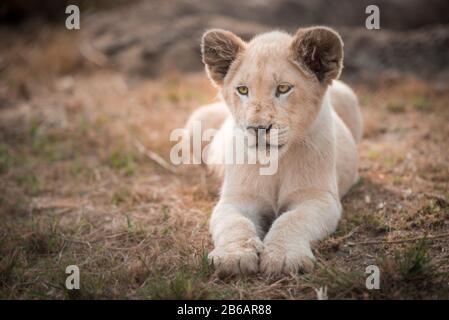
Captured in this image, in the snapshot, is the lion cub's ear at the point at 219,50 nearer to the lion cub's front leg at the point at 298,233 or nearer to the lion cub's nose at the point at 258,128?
the lion cub's nose at the point at 258,128

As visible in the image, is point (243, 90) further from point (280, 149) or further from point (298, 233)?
point (298, 233)

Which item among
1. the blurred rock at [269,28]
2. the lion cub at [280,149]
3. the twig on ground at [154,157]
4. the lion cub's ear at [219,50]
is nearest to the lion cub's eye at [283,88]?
the lion cub at [280,149]

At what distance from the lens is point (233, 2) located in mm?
11867

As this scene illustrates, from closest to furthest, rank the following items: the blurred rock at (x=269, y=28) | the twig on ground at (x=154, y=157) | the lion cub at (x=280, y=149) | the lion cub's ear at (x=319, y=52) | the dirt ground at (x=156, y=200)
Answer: the dirt ground at (x=156, y=200) → the lion cub at (x=280, y=149) → the lion cub's ear at (x=319, y=52) → the twig on ground at (x=154, y=157) → the blurred rock at (x=269, y=28)

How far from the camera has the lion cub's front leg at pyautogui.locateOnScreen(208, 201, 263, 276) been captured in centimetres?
362

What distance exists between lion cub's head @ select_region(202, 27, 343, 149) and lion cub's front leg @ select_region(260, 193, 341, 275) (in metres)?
0.55

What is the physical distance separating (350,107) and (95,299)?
3947 millimetres

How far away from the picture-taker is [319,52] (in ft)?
13.6

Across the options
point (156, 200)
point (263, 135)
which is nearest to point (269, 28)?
point (156, 200)

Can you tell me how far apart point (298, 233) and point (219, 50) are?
5.63ft

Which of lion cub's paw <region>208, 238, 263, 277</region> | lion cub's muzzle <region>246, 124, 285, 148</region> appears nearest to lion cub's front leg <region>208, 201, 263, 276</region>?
lion cub's paw <region>208, 238, 263, 277</region>

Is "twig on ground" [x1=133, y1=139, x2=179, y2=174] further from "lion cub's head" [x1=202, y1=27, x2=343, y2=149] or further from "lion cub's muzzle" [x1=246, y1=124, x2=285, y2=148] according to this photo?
"lion cub's muzzle" [x1=246, y1=124, x2=285, y2=148]

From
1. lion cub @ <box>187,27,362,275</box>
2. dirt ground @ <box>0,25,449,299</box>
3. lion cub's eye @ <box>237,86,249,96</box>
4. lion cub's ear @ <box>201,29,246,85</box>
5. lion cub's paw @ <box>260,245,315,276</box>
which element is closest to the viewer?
dirt ground @ <box>0,25,449,299</box>

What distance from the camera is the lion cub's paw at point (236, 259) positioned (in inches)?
142
